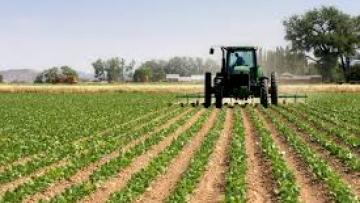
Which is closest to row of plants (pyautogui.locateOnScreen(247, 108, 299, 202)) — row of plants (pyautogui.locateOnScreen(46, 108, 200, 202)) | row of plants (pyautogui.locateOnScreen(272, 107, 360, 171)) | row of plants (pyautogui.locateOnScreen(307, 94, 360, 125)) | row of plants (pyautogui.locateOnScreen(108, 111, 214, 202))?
row of plants (pyautogui.locateOnScreen(272, 107, 360, 171))

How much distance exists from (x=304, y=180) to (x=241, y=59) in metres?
16.7

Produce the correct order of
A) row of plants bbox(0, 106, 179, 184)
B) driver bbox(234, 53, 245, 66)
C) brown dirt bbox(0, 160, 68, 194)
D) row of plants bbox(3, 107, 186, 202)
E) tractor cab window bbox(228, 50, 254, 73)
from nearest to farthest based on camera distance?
1. row of plants bbox(3, 107, 186, 202)
2. brown dirt bbox(0, 160, 68, 194)
3. row of plants bbox(0, 106, 179, 184)
4. tractor cab window bbox(228, 50, 254, 73)
5. driver bbox(234, 53, 245, 66)

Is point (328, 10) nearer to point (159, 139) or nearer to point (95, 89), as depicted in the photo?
point (95, 89)

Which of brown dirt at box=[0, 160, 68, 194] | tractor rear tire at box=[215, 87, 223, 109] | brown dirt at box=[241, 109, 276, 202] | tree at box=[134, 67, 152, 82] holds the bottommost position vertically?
tree at box=[134, 67, 152, 82]

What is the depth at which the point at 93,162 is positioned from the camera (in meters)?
13.0


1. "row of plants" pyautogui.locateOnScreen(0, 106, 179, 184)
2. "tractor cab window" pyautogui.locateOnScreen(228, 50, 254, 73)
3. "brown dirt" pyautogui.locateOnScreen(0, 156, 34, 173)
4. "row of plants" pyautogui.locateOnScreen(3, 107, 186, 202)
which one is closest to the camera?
"row of plants" pyautogui.locateOnScreen(3, 107, 186, 202)

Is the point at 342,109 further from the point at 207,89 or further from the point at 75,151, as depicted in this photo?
→ the point at 75,151

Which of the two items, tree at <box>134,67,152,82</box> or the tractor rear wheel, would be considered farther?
tree at <box>134,67,152,82</box>

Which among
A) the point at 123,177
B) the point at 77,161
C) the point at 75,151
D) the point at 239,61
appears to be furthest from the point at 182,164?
the point at 239,61

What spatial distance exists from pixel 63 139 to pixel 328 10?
3608 inches

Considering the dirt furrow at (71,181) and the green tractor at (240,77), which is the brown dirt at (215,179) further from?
the green tractor at (240,77)

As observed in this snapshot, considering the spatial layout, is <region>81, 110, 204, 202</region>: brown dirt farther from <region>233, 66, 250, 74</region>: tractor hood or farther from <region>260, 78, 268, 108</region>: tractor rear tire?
<region>260, 78, 268, 108</region>: tractor rear tire

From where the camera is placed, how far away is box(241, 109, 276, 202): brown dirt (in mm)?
9307

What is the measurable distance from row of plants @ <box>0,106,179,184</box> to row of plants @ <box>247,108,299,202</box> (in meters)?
3.77
